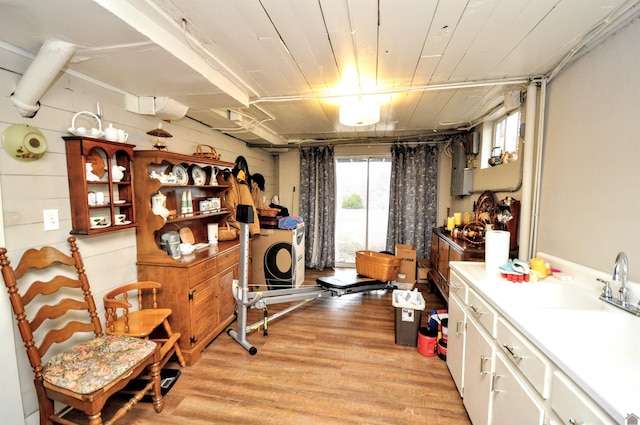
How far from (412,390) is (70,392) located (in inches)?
83.0

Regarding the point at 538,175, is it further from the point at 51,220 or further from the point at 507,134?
the point at 51,220

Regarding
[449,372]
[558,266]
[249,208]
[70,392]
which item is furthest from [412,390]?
[70,392]

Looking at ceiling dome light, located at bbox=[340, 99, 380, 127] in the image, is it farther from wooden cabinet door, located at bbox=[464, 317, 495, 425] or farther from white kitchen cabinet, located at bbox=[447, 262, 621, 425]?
wooden cabinet door, located at bbox=[464, 317, 495, 425]

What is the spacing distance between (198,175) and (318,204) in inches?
101

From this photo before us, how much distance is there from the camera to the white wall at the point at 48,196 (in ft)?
4.68

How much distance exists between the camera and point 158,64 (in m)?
1.64

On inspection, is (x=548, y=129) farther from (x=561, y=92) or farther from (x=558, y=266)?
(x=558, y=266)

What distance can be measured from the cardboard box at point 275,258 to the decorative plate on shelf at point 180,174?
4.67 feet

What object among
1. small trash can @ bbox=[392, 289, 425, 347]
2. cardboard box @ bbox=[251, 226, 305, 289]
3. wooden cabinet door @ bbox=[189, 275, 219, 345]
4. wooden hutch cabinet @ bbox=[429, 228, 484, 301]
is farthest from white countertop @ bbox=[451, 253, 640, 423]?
cardboard box @ bbox=[251, 226, 305, 289]

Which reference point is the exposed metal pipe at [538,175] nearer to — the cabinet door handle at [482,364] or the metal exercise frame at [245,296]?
the cabinet door handle at [482,364]

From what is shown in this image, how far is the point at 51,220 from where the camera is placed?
64.3 inches

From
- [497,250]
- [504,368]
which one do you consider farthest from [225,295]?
[497,250]

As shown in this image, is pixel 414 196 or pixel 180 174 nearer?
pixel 180 174

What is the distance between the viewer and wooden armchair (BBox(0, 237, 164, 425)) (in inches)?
53.4
